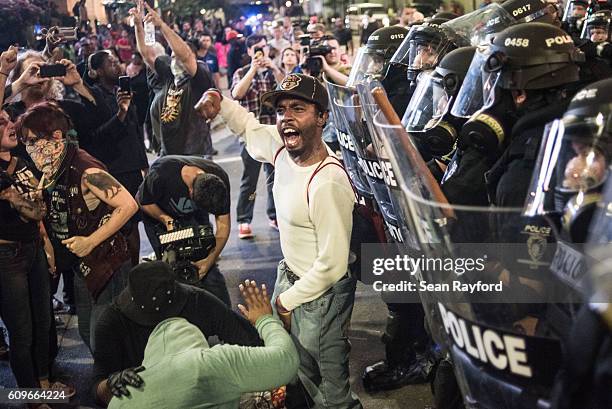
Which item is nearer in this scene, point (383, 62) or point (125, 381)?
point (125, 381)

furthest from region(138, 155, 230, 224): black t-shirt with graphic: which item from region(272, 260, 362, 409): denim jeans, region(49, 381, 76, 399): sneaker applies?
region(49, 381, 76, 399): sneaker

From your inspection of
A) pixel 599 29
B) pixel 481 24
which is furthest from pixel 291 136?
pixel 599 29

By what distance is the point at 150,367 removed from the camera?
2730 millimetres

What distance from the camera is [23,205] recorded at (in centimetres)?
410

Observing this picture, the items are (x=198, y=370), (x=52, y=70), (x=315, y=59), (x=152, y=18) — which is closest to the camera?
(x=198, y=370)

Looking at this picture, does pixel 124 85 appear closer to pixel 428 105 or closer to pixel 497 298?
pixel 428 105

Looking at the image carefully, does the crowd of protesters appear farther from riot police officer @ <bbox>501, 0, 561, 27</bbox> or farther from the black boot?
riot police officer @ <bbox>501, 0, 561, 27</bbox>

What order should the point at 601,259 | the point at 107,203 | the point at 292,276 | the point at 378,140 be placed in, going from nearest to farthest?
the point at 601,259, the point at 378,140, the point at 292,276, the point at 107,203

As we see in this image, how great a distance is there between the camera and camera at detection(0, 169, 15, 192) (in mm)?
4069

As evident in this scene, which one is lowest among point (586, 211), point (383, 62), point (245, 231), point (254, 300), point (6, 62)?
point (245, 231)

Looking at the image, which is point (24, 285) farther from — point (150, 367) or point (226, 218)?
point (150, 367)

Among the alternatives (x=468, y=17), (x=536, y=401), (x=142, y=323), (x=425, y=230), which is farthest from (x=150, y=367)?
(x=468, y=17)

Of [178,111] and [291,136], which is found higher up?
[291,136]

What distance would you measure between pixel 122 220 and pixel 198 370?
1.84 meters
